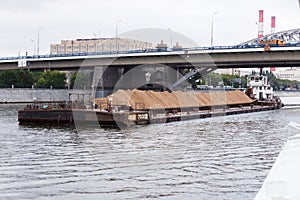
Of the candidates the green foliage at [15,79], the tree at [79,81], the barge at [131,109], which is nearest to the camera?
the barge at [131,109]

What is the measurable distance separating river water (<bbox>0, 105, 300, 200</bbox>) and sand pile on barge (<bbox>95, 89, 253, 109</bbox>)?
45.4 ft

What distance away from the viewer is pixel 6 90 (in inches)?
3590

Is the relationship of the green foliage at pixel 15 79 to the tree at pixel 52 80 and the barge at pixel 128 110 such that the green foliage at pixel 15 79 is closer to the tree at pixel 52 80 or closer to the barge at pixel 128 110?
the tree at pixel 52 80

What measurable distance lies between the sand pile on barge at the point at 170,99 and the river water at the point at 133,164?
13.8 meters

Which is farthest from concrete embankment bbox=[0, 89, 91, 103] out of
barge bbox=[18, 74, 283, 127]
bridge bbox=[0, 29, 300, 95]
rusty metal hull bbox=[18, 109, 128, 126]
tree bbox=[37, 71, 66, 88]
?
rusty metal hull bbox=[18, 109, 128, 126]

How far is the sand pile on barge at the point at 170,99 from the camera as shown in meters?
50.2

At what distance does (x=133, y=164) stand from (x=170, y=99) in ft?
127

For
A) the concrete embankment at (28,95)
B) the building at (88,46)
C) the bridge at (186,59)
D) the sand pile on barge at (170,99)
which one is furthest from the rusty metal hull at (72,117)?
the building at (88,46)

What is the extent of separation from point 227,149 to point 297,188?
12.2 m

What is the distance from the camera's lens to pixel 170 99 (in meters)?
59.1

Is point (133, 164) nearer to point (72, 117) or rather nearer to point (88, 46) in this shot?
point (72, 117)

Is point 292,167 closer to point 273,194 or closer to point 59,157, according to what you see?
point 273,194

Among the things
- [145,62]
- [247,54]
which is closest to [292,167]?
[247,54]

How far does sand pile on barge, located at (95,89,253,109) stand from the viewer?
5016 cm
